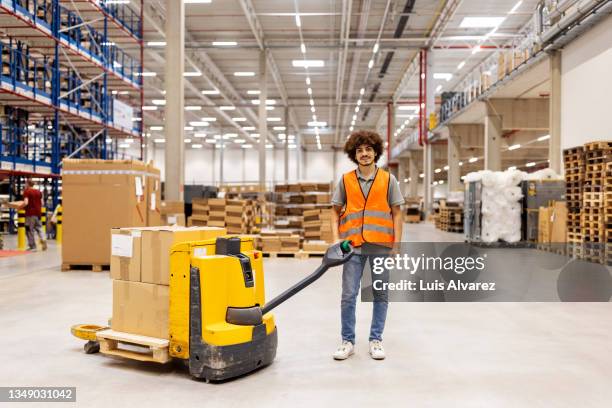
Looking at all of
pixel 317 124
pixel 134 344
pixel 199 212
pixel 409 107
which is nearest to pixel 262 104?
pixel 199 212

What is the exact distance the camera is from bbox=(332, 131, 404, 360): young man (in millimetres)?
3974

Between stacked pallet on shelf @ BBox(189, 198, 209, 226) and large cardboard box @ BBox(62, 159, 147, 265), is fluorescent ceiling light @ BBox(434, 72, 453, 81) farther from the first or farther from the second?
large cardboard box @ BBox(62, 159, 147, 265)

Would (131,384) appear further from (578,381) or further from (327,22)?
(327,22)

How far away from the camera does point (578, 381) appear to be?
11.6 feet

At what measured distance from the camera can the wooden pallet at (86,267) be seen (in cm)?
887

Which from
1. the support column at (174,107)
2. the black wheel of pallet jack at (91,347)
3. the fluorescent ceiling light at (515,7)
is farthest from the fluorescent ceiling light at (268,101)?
the black wheel of pallet jack at (91,347)

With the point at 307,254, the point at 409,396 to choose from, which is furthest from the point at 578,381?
the point at 307,254

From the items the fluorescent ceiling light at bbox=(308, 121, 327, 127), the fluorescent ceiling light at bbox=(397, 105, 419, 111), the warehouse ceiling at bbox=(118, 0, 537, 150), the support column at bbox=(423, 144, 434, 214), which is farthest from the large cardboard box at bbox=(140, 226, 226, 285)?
the fluorescent ceiling light at bbox=(308, 121, 327, 127)

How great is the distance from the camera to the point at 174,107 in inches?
456

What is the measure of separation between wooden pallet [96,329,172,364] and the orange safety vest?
1.54m

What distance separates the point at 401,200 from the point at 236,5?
16.8 meters

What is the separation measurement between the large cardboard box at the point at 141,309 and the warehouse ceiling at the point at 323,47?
16.0 m

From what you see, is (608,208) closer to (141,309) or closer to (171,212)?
(171,212)

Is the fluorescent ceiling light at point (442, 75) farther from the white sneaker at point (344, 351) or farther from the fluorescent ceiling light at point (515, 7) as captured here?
the white sneaker at point (344, 351)
